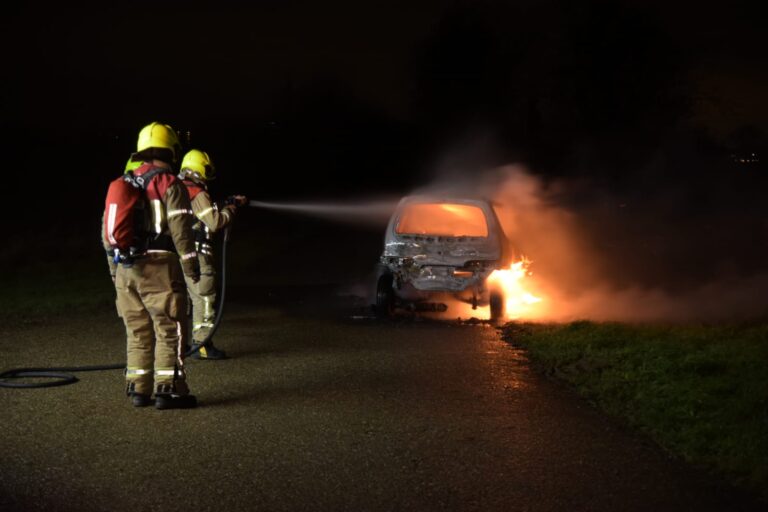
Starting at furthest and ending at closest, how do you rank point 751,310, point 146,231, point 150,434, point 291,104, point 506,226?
point 291,104
point 506,226
point 751,310
point 146,231
point 150,434

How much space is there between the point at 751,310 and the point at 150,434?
9992mm

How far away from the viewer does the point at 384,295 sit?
1217cm

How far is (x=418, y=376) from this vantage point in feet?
27.1

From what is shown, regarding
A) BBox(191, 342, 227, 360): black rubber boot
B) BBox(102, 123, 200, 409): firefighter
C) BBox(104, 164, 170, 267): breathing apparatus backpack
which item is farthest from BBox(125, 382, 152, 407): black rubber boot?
BBox(191, 342, 227, 360): black rubber boot

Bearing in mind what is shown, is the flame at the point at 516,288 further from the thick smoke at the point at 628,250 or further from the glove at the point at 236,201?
the glove at the point at 236,201

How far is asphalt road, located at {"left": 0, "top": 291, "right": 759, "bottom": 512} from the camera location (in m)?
4.89

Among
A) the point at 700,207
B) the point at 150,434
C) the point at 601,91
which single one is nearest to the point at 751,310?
Answer: the point at 150,434

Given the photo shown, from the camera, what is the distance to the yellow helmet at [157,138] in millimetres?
7102

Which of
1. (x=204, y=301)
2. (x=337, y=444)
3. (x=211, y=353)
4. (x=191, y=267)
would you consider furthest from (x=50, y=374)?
(x=337, y=444)

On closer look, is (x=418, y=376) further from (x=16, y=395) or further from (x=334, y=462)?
(x=16, y=395)

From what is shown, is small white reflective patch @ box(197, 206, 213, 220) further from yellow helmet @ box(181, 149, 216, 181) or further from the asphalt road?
the asphalt road

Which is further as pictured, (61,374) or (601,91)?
(601,91)

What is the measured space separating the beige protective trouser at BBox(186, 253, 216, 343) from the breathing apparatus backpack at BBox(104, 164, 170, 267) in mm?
2439

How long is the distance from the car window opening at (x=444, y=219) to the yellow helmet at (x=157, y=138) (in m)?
5.88
